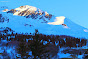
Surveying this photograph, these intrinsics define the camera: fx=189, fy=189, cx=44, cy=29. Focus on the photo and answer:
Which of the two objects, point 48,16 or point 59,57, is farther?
point 48,16

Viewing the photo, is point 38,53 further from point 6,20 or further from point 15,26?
point 6,20

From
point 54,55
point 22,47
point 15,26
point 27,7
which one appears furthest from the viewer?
point 27,7

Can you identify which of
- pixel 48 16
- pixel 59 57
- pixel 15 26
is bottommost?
pixel 59 57

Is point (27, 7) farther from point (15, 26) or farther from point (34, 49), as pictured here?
point (34, 49)

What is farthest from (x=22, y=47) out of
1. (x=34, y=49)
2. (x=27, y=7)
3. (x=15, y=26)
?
(x=27, y=7)

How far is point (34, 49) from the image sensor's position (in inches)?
630

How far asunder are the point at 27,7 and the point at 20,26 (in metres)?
52.9

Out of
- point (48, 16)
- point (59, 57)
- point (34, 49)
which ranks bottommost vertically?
point (59, 57)

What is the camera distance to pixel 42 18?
12075 centimetres

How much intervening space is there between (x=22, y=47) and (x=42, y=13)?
11372cm

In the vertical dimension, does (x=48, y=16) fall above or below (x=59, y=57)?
above

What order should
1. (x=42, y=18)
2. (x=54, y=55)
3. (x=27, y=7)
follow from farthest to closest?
1. (x=27, y=7)
2. (x=42, y=18)
3. (x=54, y=55)

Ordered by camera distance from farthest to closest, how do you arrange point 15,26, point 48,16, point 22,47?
point 48,16 → point 15,26 → point 22,47

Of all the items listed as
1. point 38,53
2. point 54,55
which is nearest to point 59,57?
point 54,55
